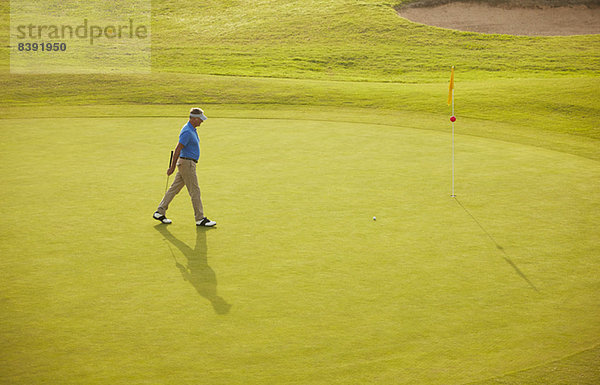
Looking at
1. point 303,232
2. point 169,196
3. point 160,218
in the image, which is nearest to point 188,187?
point 169,196

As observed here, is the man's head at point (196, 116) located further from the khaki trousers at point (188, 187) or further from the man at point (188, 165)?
the khaki trousers at point (188, 187)

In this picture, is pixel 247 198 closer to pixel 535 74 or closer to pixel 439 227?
pixel 439 227

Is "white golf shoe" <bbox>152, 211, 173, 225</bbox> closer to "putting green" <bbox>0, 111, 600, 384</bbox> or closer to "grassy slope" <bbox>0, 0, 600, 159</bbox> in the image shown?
"putting green" <bbox>0, 111, 600, 384</bbox>

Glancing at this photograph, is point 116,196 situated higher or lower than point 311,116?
lower

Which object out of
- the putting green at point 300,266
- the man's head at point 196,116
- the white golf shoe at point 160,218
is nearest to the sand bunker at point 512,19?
the putting green at point 300,266

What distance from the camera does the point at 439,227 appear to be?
10.5 metres

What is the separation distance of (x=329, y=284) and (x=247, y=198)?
4.07 meters

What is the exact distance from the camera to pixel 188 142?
1116 centimetres

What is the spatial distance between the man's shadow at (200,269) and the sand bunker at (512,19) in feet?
107

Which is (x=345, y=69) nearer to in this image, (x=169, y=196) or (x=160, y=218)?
(x=169, y=196)

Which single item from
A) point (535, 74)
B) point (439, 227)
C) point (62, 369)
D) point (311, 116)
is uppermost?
point (535, 74)

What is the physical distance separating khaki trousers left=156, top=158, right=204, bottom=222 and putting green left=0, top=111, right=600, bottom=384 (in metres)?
0.34

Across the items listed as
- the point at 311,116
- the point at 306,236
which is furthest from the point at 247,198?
the point at 311,116

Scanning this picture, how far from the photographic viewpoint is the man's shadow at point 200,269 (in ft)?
26.2
